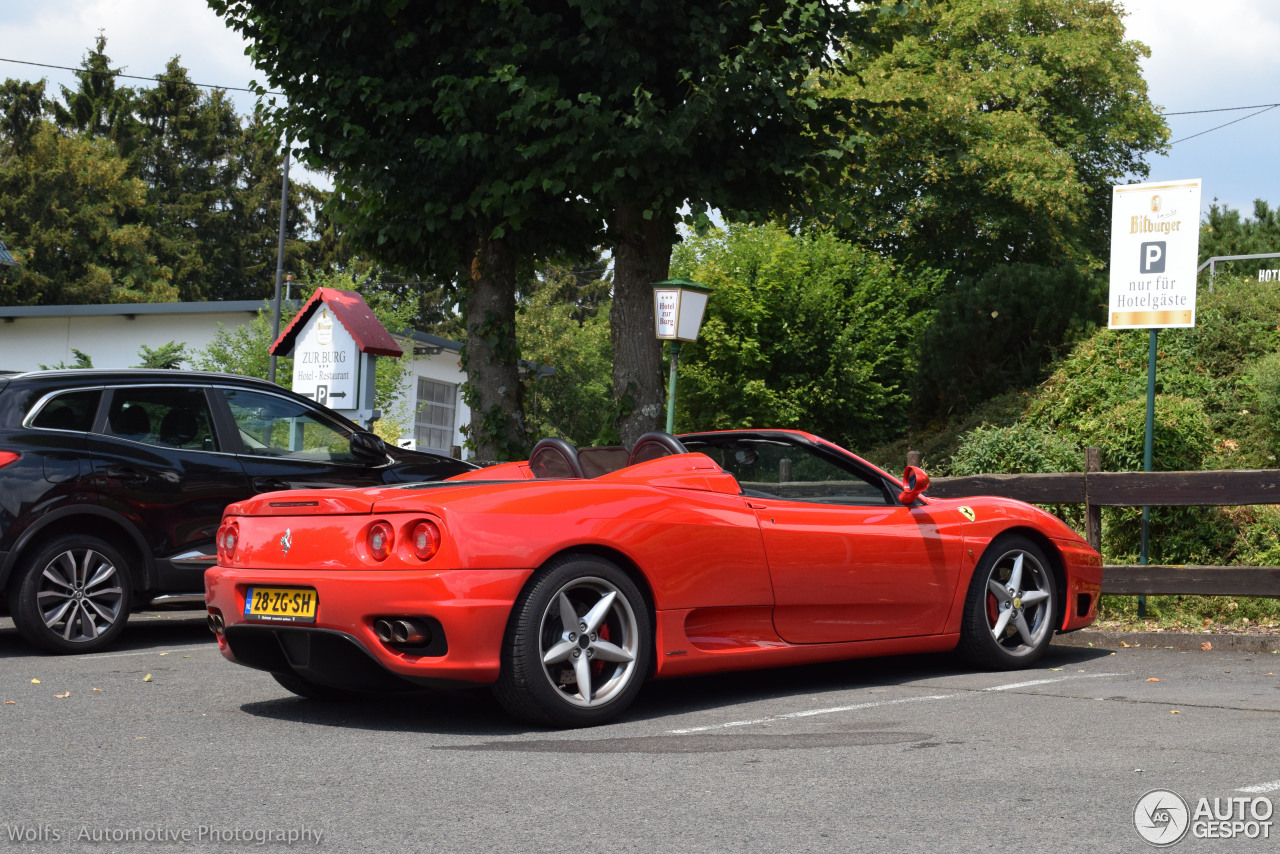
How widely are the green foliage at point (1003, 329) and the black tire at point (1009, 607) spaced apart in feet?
38.4

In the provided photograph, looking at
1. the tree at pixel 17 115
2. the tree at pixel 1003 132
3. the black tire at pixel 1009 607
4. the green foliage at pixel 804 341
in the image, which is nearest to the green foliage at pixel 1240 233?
the tree at pixel 1003 132

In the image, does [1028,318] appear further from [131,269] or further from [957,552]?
[131,269]

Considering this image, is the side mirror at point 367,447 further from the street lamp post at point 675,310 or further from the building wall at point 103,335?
the building wall at point 103,335

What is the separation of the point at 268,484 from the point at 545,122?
169 inches

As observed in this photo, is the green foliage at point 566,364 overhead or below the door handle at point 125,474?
overhead

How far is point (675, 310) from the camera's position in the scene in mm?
12820

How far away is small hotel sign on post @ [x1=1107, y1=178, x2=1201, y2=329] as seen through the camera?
957 centimetres

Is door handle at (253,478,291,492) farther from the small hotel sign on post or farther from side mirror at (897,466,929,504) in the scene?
the small hotel sign on post

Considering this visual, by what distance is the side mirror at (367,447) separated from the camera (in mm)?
9133

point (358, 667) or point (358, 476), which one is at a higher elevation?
point (358, 476)

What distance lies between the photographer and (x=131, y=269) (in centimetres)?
5297

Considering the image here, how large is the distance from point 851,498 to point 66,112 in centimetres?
5695

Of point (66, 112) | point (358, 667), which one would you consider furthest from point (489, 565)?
point (66, 112)

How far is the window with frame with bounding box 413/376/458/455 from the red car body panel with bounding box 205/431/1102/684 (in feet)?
98.2
